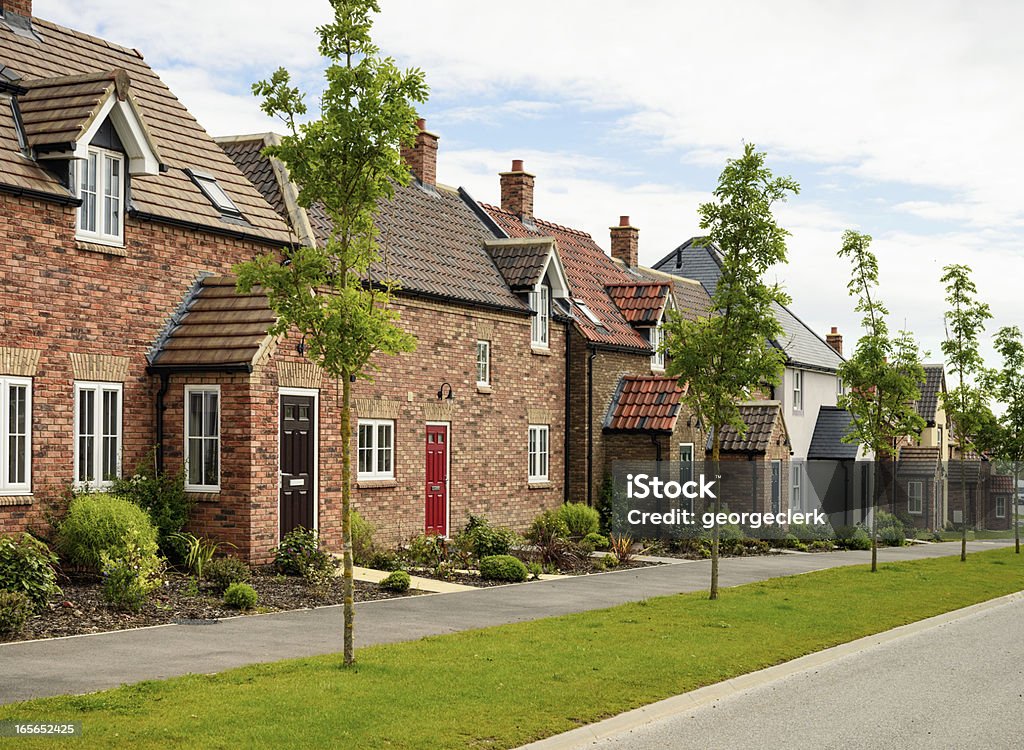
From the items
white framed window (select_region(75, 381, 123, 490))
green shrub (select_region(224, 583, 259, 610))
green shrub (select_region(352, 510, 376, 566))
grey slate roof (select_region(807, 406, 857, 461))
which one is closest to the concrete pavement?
green shrub (select_region(224, 583, 259, 610))

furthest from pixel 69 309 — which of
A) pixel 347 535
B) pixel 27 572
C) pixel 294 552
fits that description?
pixel 347 535

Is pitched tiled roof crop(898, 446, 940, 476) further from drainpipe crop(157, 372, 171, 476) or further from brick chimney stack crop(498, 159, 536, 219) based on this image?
drainpipe crop(157, 372, 171, 476)

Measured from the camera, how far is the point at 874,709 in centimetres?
1093

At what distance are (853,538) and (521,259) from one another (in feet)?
47.7

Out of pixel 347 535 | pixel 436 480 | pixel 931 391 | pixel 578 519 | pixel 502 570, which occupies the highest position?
pixel 931 391

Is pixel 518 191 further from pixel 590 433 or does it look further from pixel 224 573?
pixel 224 573

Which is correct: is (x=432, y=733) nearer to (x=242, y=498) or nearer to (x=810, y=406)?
(x=242, y=498)

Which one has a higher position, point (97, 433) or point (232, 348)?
point (232, 348)

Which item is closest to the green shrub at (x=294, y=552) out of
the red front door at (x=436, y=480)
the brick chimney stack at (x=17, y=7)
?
the red front door at (x=436, y=480)

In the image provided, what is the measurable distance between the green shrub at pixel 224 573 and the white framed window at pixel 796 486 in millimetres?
27705

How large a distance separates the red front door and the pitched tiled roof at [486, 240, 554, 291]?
499 centimetres

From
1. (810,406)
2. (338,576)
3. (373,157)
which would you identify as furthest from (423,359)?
(810,406)

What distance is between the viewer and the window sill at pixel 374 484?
76.2ft

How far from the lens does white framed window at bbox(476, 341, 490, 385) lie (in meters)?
27.7
